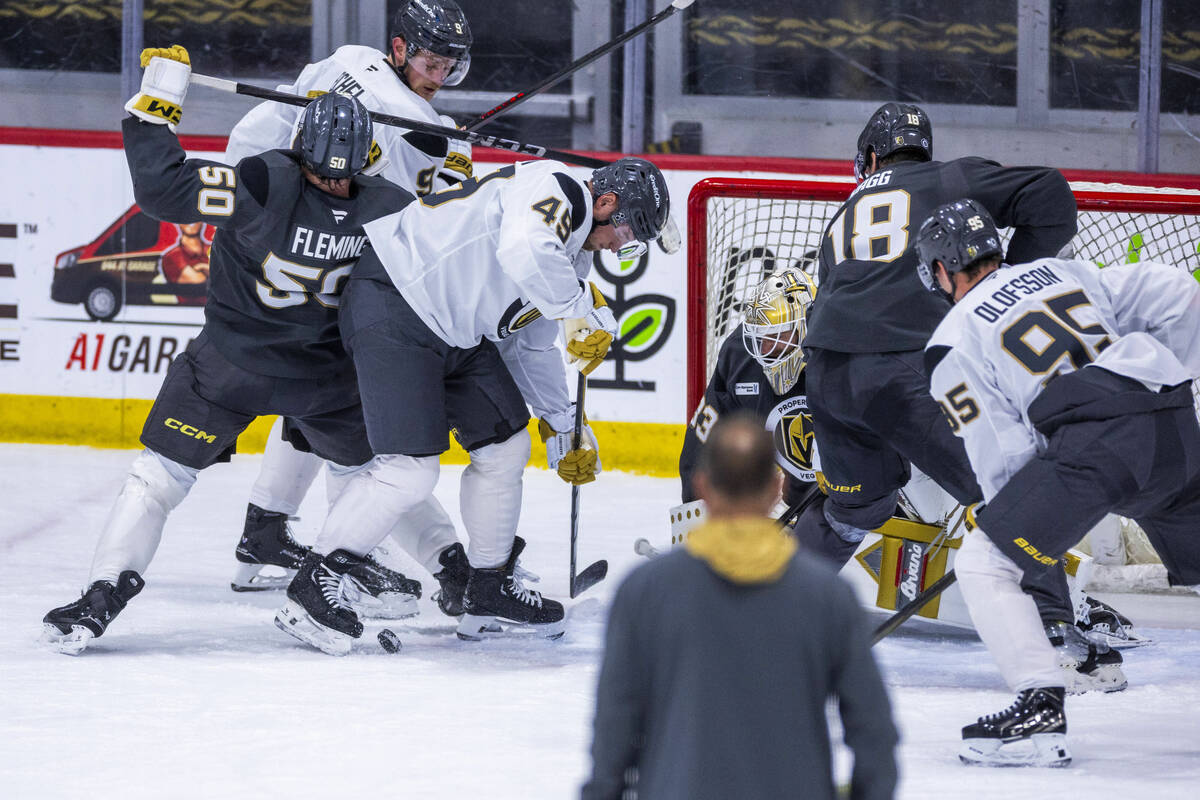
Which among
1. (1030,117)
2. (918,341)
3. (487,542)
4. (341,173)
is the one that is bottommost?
(487,542)

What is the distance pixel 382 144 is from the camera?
3781mm

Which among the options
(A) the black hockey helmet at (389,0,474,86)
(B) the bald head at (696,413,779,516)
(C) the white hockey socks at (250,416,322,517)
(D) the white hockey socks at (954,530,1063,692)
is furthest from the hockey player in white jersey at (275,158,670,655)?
(B) the bald head at (696,413,779,516)

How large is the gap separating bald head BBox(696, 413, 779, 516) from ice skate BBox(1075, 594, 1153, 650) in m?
2.12

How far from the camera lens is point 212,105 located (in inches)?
219

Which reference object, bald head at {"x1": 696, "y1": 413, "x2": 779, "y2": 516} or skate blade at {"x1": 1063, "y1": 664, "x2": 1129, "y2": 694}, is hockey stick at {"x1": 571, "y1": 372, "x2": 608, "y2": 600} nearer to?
skate blade at {"x1": 1063, "y1": 664, "x2": 1129, "y2": 694}

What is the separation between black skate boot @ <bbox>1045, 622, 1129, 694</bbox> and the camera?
2.92 meters

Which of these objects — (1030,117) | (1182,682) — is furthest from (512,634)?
(1030,117)

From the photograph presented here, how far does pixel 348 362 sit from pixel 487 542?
0.53 meters

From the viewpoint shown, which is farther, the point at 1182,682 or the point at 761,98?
the point at 761,98

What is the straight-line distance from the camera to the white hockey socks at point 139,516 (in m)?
3.07

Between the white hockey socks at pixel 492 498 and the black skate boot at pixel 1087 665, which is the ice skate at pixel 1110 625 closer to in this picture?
the black skate boot at pixel 1087 665

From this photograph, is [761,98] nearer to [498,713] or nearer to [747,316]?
[747,316]

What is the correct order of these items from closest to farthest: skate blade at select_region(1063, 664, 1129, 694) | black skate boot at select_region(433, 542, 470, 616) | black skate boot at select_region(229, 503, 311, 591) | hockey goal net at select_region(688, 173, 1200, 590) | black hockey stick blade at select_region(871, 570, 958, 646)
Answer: black hockey stick blade at select_region(871, 570, 958, 646)
skate blade at select_region(1063, 664, 1129, 694)
black skate boot at select_region(433, 542, 470, 616)
black skate boot at select_region(229, 503, 311, 591)
hockey goal net at select_region(688, 173, 1200, 590)

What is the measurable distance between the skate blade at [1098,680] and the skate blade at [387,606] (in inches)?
60.3
